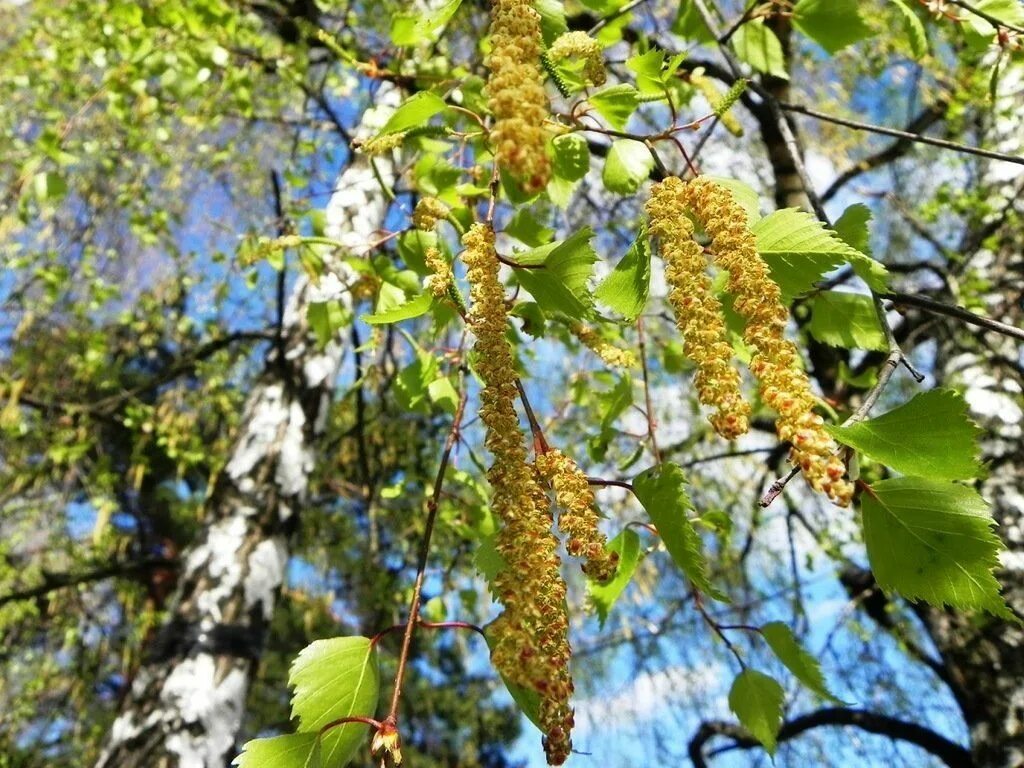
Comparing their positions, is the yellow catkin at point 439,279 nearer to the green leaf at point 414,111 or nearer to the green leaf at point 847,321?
the green leaf at point 414,111

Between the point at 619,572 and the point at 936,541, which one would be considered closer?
the point at 936,541

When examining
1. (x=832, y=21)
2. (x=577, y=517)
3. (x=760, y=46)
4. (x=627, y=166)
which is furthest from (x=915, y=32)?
(x=577, y=517)

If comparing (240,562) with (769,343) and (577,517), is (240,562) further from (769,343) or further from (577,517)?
(769,343)

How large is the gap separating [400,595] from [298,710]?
253 cm

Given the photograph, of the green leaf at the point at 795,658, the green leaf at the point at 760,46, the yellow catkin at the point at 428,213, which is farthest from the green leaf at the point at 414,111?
the green leaf at the point at 795,658

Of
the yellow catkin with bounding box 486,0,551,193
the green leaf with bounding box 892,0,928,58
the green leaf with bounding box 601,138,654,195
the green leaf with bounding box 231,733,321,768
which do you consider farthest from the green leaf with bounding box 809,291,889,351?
the green leaf with bounding box 231,733,321,768

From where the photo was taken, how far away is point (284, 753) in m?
0.77

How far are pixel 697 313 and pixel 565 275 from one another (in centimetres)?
21

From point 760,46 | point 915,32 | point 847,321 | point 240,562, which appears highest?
point 760,46

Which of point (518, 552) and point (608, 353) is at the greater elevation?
point (608, 353)

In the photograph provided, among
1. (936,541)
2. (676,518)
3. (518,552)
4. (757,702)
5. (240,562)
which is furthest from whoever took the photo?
(240,562)

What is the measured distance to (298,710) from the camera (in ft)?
2.73

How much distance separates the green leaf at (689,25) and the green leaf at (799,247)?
850 millimetres

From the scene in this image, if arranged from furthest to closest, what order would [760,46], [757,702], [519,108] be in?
[760,46]
[757,702]
[519,108]
